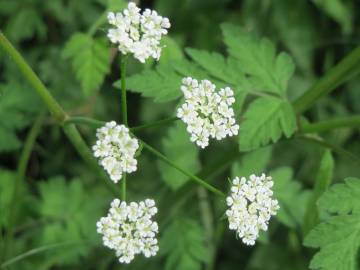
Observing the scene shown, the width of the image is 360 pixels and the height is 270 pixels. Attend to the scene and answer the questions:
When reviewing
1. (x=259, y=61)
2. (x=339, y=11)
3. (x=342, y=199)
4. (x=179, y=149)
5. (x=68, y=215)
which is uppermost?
(x=339, y=11)

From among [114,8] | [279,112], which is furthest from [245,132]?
[114,8]

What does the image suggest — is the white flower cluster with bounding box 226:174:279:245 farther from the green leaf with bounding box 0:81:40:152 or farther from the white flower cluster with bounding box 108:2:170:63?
the green leaf with bounding box 0:81:40:152

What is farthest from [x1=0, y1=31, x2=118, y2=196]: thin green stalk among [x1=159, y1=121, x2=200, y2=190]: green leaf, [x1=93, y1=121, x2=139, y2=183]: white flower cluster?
[x1=159, y1=121, x2=200, y2=190]: green leaf

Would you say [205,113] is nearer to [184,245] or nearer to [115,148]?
[115,148]

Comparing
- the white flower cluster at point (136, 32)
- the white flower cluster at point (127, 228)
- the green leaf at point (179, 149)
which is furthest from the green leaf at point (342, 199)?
the green leaf at point (179, 149)

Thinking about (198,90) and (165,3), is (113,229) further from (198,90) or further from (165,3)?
(165,3)

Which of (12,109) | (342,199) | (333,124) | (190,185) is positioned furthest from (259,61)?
(12,109)

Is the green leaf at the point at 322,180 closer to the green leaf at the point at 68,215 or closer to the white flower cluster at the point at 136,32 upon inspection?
the white flower cluster at the point at 136,32
